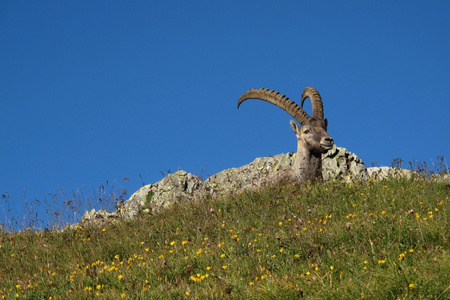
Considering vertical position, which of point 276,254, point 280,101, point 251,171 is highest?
point 280,101

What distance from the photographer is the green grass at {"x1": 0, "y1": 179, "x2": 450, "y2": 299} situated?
5.66 meters

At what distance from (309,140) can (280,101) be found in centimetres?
178

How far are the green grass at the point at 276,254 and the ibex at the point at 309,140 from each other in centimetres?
322

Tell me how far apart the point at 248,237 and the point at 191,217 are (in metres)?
3.33

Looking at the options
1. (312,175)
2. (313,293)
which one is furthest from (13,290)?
(312,175)

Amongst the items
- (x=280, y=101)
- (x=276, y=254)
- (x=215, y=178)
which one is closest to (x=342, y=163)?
(x=280, y=101)

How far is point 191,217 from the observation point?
10969 millimetres

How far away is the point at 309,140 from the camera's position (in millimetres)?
14898

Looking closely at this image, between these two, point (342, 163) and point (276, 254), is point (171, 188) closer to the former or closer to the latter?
point (342, 163)

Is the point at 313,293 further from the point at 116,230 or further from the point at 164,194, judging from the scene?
the point at 164,194

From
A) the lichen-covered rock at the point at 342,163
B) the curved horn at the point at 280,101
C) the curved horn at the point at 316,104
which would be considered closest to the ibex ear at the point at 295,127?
the curved horn at the point at 280,101

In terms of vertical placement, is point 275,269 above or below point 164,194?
below

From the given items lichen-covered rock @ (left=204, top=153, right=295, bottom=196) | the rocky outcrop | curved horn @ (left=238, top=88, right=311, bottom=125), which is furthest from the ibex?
lichen-covered rock @ (left=204, top=153, right=295, bottom=196)

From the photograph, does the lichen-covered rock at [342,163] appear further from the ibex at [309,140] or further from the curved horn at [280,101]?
the curved horn at [280,101]
